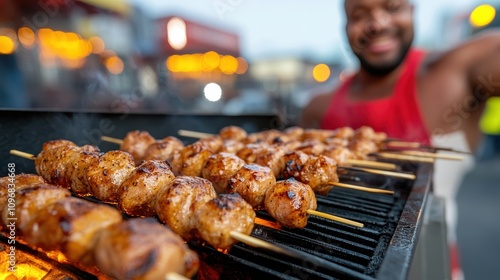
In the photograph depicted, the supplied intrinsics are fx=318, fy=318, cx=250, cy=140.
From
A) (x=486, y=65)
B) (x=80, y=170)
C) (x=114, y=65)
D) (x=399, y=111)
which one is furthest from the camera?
(x=114, y=65)

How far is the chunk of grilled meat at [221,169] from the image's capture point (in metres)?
2.24


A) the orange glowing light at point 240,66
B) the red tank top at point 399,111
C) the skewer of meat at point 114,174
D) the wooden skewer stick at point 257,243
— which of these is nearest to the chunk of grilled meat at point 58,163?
the skewer of meat at point 114,174

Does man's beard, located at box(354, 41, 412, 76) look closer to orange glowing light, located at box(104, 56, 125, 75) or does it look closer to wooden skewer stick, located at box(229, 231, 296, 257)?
wooden skewer stick, located at box(229, 231, 296, 257)

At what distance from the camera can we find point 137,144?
2879 mm

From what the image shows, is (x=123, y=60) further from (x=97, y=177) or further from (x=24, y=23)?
(x=97, y=177)

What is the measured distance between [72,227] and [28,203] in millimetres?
395

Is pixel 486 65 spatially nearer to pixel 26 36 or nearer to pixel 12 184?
pixel 12 184

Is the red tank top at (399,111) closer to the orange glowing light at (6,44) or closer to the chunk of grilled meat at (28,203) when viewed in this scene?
the chunk of grilled meat at (28,203)

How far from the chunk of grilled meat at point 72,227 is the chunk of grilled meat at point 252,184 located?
801mm

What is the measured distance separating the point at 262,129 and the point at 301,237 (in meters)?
3.13

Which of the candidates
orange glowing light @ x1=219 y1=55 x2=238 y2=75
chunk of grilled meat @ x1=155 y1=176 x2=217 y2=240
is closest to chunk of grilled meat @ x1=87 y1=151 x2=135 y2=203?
chunk of grilled meat @ x1=155 y1=176 x2=217 y2=240

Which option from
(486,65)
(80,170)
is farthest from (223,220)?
(486,65)

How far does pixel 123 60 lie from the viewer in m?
13.9

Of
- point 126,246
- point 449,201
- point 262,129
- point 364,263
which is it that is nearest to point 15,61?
point 262,129
